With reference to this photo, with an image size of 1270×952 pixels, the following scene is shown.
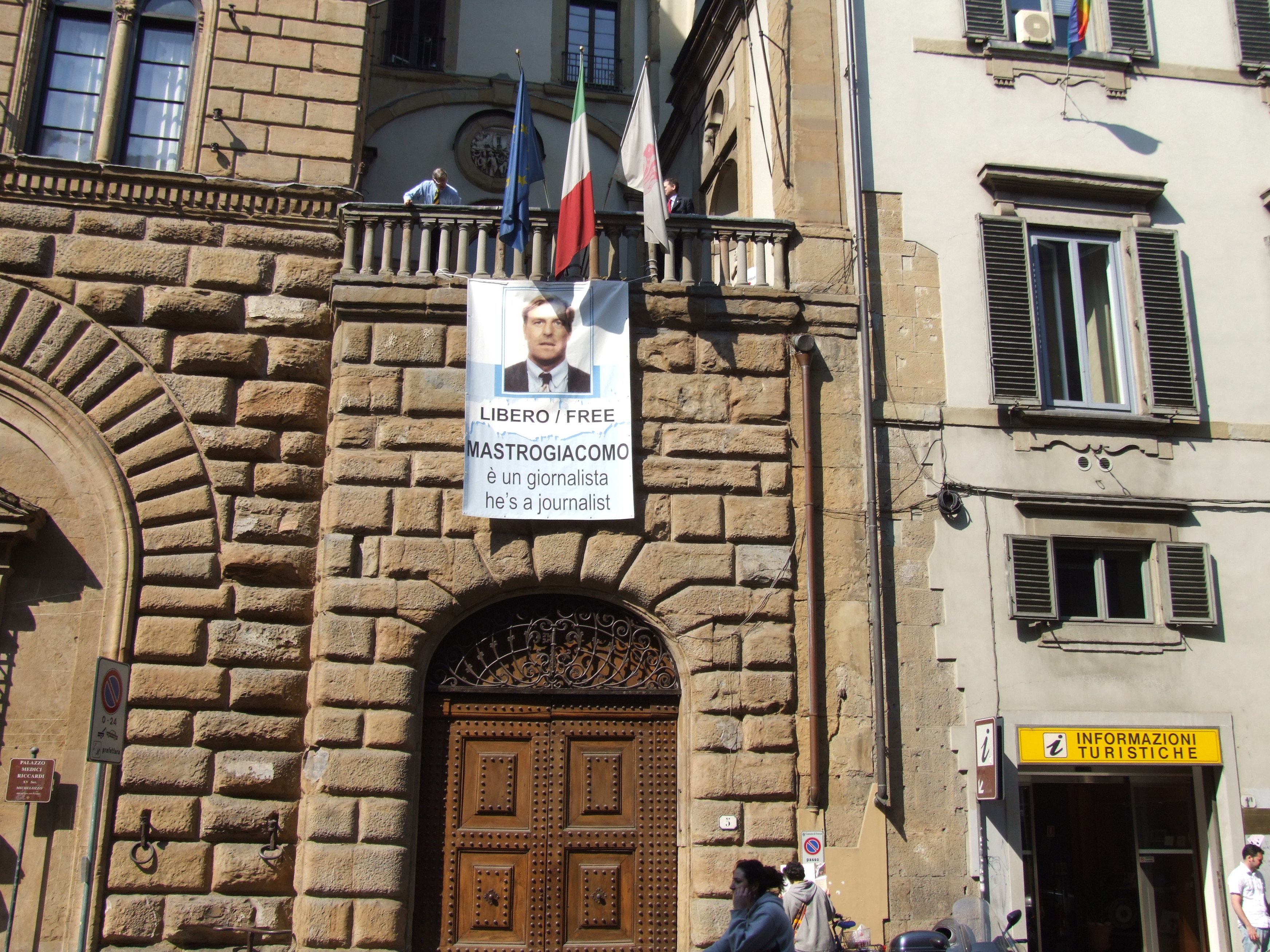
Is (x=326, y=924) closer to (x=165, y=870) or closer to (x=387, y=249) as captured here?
(x=165, y=870)

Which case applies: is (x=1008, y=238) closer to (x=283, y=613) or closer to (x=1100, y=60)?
(x=1100, y=60)

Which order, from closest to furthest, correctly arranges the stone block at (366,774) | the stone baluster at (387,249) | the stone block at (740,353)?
the stone block at (366,774) → the stone baluster at (387,249) → the stone block at (740,353)

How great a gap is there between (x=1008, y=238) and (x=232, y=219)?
7.52 meters

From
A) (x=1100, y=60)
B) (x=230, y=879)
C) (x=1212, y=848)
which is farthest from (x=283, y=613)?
(x=1100, y=60)

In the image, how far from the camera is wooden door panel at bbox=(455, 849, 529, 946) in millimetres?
9766

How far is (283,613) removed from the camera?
33.0 feet

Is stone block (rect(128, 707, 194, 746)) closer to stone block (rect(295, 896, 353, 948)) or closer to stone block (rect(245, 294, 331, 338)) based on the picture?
stone block (rect(295, 896, 353, 948))

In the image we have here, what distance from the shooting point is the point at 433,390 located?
10594 mm

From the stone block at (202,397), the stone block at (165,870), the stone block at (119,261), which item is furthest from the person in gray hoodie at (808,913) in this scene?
the stone block at (119,261)

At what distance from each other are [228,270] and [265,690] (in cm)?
389

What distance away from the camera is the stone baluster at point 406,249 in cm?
1086

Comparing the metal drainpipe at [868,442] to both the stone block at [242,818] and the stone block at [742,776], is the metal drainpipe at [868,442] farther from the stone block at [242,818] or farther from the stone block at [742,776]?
the stone block at [242,818]

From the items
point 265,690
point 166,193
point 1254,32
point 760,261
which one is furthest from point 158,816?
point 1254,32

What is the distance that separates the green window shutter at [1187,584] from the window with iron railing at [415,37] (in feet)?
37.4
